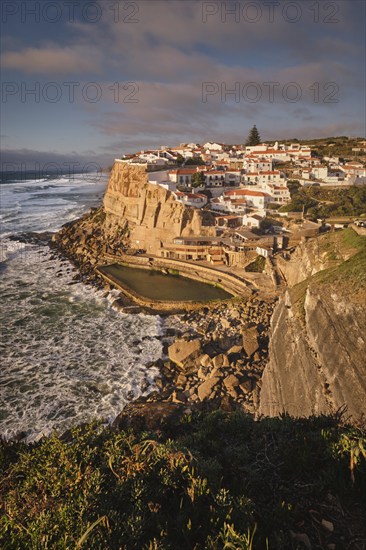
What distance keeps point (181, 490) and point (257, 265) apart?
28.4m

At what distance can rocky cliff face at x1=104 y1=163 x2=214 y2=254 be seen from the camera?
39094 mm

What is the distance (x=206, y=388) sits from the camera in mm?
15953

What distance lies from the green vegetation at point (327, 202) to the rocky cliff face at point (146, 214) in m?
12.6

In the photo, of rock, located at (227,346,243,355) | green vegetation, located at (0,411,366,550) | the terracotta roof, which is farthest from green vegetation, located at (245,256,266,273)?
green vegetation, located at (0,411,366,550)

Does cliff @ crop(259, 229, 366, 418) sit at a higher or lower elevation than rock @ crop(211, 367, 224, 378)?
higher

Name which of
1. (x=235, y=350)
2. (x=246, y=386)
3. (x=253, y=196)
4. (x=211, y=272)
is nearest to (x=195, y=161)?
(x=253, y=196)

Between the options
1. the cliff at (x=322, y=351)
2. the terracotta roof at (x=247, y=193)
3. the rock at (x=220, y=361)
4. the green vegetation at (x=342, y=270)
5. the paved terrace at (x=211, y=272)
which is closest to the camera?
the cliff at (x=322, y=351)

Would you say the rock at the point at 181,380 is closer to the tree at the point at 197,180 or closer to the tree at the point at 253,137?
the tree at the point at 197,180

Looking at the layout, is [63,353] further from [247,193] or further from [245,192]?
[245,192]

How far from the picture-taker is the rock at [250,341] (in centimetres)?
1911

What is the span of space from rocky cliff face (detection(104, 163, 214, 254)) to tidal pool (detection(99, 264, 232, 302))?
6.06 metres

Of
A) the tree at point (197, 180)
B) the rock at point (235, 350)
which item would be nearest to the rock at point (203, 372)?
the rock at point (235, 350)

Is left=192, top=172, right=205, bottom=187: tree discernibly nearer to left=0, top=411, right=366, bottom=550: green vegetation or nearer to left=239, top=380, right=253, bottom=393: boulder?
left=239, top=380, right=253, bottom=393: boulder

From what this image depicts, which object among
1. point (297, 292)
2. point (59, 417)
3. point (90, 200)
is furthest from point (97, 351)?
point (90, 200)
